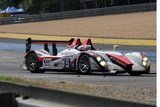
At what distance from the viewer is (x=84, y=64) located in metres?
14.6

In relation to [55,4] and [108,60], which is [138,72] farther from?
[55,4]

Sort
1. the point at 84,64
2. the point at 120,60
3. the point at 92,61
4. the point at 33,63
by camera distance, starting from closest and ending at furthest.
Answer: the point at 120,60
the point at 92,61
the point at 84,64
the point at 33,63

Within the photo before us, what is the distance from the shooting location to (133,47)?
86.8 feet

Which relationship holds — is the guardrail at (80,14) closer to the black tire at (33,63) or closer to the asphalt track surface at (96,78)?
the asphalt track surface at (96,78)

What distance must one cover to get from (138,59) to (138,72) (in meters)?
0.45

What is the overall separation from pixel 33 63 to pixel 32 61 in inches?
4.1

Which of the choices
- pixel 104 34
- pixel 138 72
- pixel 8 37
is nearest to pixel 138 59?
pixel 138 72

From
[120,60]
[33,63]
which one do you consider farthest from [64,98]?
[33,63]

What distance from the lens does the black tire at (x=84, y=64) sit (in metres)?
14.3

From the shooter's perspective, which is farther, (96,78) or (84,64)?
(84,64)

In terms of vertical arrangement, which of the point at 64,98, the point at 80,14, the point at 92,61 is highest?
the point at 80,14

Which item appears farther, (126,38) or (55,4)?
(55,4)

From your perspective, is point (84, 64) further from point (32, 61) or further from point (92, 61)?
point (32, 61)

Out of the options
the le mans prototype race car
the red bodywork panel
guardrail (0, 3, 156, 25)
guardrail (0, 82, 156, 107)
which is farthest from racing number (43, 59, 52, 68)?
guardrail (0, 3, 156, 25)
